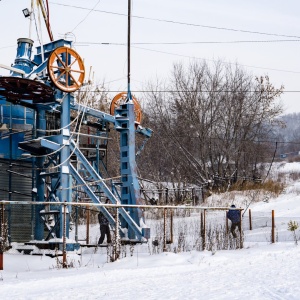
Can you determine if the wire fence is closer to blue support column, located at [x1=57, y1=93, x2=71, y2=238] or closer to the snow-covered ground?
the snow-covered ground

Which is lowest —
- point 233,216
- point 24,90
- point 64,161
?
point 233,216

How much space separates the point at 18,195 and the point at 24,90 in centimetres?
509

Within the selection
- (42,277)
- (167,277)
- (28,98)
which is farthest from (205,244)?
(28,98)

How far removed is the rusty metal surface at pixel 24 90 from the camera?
1642 cm

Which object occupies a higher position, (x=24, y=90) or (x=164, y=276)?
(x=24, y=90)

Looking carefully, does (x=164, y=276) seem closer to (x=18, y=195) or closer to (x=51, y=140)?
(x=51, y=140)

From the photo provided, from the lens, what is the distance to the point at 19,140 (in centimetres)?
2039

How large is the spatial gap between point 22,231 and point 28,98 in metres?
5.61

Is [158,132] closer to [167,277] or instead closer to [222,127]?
[222,127]

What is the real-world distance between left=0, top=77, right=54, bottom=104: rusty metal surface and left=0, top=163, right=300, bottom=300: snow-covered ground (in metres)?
5.26

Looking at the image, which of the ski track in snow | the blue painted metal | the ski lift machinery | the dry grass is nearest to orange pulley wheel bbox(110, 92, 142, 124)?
the ski lift machinery

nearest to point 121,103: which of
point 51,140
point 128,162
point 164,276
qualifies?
point 128,162

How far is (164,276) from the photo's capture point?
11672 millimetres

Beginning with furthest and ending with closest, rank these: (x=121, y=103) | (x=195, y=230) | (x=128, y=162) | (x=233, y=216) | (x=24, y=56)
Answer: (x=121, y=103), (x=195, y=230), (x=233, y=216), (x=128, y=162), (x=24, y=56)
